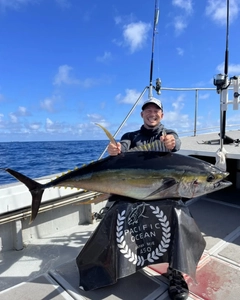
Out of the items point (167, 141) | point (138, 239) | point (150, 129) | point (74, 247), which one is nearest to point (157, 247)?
point (138, 239)

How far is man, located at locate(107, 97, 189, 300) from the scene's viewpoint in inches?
78.4

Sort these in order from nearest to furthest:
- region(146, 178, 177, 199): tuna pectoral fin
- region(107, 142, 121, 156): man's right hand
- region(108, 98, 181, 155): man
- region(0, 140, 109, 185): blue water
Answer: region(146, 178, 177, 199): tuna pectoral fin
region(107, 142, 121, 156): man's right hand
region(108, 98, 181, 155): man
region(0, 140, 109, 185): blue water

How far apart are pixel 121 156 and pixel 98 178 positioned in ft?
0.84

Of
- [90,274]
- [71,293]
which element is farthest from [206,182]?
[71,293]

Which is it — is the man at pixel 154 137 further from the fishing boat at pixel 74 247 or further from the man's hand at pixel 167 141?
Result: the fishing boat at pixel 74 247

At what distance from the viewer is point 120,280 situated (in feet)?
7.24

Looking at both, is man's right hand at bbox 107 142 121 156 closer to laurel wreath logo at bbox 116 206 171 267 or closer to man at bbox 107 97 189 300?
man at bbox 107 97 189 300

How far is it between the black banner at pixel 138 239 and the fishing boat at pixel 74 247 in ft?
0.65

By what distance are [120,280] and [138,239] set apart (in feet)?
1.56

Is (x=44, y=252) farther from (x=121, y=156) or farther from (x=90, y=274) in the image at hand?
(x=121, y=156)

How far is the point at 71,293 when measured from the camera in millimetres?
2043

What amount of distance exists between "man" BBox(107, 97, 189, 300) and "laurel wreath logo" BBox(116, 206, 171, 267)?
0.22 m

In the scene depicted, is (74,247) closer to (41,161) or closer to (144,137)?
(144,137)

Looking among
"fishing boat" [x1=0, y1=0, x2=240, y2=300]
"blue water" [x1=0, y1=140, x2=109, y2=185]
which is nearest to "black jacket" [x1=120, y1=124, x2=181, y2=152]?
"fishing boat" [x1=0, y1=0, x2=240, y2=300]
